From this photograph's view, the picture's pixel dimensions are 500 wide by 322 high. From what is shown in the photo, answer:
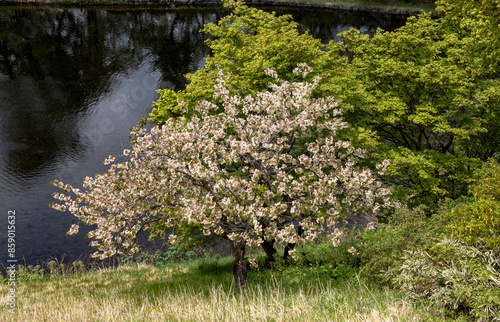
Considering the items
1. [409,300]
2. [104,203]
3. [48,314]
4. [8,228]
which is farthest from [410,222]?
[8,228]

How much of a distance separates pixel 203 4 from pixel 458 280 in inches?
2685

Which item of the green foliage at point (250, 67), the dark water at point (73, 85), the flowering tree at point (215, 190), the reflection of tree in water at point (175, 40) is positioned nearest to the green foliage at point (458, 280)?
the flowering tree at point (215, 190)

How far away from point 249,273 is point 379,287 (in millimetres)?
4713

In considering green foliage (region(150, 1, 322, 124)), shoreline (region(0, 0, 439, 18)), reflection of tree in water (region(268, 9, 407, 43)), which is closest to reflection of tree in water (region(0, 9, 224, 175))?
shoreline (region(0, 0, 439, 18))

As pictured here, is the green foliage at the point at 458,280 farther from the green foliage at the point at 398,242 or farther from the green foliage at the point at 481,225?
the green foliage at the point at 398,242

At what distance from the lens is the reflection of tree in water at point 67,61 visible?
26766 mm

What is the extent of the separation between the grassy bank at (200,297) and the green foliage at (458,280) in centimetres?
51

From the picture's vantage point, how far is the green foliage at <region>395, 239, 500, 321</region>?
6246 mm

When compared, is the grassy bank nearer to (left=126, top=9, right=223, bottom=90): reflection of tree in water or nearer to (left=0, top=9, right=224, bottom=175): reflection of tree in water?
(left=0, top=9, right=224, bottom=175): reflection of tree in water

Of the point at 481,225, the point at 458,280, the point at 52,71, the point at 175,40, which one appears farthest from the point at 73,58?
the point at 458,280

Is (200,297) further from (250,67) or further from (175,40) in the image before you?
(175,40)

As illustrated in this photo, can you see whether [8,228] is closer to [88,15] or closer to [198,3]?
[88,15]

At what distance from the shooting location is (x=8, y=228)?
1952cm

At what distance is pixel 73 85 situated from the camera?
34812 mm
